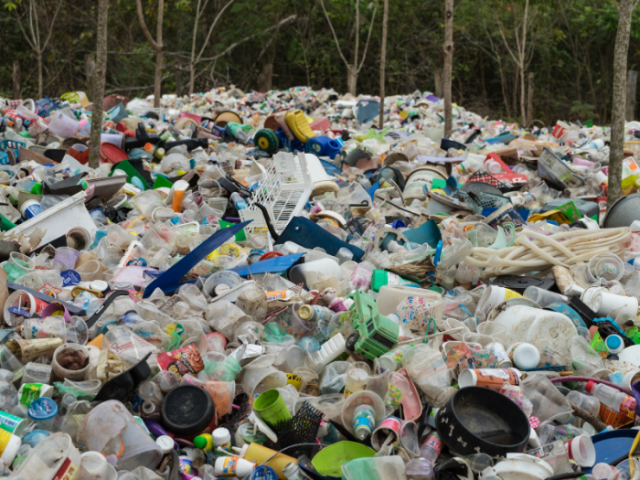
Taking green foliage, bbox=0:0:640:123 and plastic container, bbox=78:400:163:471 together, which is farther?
green foliage, bbox=0:0:640:123

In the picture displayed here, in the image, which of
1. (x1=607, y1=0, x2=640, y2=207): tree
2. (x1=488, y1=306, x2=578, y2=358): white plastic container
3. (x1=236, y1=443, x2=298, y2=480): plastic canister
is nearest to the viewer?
(x1=236, y1=443, x2=298, y2=480): plastic canister

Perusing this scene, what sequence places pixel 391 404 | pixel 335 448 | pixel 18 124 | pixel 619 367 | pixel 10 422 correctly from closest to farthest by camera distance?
pixel 10 422 → pixel 335 448 → pixel 391 404 → pixel 619 367 → pixel 18 124

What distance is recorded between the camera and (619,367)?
101 inches

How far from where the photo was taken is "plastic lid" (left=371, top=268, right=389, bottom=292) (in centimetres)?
319

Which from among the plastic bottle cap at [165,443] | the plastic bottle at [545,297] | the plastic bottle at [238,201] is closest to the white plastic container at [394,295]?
the plastic bottle at [545,297]

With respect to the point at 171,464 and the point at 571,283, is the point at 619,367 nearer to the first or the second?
the point at 571,283

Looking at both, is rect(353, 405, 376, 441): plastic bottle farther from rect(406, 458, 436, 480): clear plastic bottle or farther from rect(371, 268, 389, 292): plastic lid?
rect(371, 268, 389, 292): plastic lid

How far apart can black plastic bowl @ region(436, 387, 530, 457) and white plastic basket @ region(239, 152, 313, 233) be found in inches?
79.0

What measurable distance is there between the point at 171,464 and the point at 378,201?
3.26 m

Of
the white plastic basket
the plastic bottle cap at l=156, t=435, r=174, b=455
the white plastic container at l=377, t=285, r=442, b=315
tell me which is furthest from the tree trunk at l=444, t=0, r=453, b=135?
the plastic bottle cap at l=156, t=435, r=174, b=455

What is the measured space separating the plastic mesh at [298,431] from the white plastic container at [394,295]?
0.97 meters

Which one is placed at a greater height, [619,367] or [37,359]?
[37,359]

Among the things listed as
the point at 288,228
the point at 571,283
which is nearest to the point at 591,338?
the point at 571,283

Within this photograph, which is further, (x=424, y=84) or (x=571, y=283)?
(x=424, y=84)
